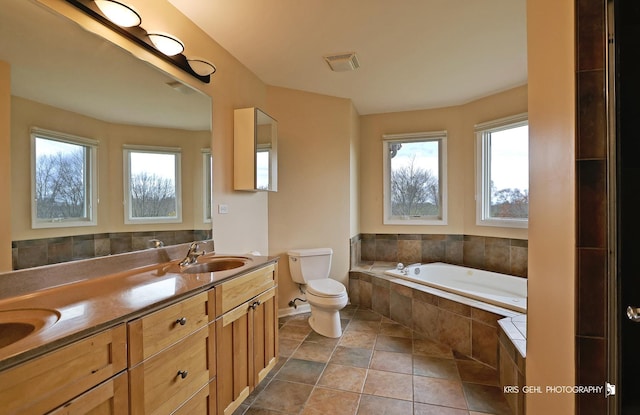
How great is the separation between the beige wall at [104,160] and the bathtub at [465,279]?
7.35ft

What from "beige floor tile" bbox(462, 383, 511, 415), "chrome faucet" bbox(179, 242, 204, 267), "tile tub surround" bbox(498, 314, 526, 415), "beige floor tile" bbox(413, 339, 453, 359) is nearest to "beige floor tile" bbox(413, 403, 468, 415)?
"beige floor tile" bbox(462, 383, 511, 415)

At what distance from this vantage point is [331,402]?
1847 millimetres

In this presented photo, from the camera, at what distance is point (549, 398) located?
118 centimetres

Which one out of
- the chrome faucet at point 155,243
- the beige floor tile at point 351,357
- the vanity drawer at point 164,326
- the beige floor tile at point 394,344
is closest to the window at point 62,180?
the chrome faucet at point 155,243

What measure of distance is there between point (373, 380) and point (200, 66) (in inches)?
98.7

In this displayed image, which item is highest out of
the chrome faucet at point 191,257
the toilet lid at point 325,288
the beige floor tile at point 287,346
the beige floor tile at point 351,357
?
the chrome faucet at point 191,257

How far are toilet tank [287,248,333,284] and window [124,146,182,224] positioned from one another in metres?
1.42

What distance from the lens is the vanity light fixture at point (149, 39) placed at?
141cm

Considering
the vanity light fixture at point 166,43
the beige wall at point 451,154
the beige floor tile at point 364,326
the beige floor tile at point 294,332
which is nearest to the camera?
the vanity light fixture at point 166,43

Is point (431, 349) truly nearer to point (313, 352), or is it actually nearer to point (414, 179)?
point (313, 352)

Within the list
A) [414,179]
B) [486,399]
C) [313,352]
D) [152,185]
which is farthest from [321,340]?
[414,179]

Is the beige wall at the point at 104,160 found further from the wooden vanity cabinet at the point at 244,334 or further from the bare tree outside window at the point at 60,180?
the wooden vanity cabinet at the point at 244,334

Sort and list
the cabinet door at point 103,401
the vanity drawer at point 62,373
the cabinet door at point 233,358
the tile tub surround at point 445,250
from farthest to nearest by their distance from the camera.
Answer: the tile tub surround at point 445,250 < the cabinet door at point 233,358 < the cabinet door at point 103,401 < the vanity drawer at point 62,373

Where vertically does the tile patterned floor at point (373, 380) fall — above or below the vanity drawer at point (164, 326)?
below
